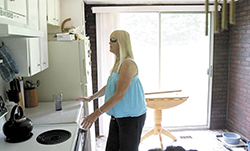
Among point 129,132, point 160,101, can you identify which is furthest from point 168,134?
point 129,132

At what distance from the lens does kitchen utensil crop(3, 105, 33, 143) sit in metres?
1.54

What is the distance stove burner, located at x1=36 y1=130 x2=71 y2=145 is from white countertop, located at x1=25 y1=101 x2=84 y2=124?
0.23 m

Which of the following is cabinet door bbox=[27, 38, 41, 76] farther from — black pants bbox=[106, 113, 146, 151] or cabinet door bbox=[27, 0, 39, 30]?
black pants bbox=[106, 113, 146, 151]

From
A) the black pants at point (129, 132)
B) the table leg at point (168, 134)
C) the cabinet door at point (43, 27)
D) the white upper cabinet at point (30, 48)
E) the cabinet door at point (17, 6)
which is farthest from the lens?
the table leg at point (168, 134)

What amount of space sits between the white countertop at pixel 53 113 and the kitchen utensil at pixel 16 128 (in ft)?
1.20

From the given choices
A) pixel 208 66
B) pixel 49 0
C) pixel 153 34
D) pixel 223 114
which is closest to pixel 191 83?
pixel 208 66

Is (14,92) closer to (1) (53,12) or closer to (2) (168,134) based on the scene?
(1) (53,12)

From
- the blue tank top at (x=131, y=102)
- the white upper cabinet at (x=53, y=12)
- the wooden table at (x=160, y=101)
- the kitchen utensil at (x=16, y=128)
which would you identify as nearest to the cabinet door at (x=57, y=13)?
the white upper cabinet at (x=53, y=12)

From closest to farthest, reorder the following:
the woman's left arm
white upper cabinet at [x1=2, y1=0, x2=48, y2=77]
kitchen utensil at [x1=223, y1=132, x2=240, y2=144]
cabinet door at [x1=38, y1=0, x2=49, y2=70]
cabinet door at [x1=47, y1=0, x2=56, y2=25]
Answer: white upper cabinet at [x1=2, y1=0, x2=48, y2=77] < the woman's left arm < cabinet door at [x1=38, y1=0, x2=49, y2=70] < cabinet door at [x1=47, y1=0, x2=56, y2=25] < kitchen utensil at [x1=223, y1=132, x2=240, y2=144]

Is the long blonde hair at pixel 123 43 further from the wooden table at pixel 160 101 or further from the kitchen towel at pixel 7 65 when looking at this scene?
the wooden table at pixel 160 101

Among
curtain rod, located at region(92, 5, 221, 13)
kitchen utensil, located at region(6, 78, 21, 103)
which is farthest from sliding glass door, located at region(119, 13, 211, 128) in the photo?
kitchen utensil, located at region(6, 78, 21, 103)

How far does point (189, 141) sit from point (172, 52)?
4.65 ft

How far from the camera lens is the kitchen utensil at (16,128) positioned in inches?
60.4

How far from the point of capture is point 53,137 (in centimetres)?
166
